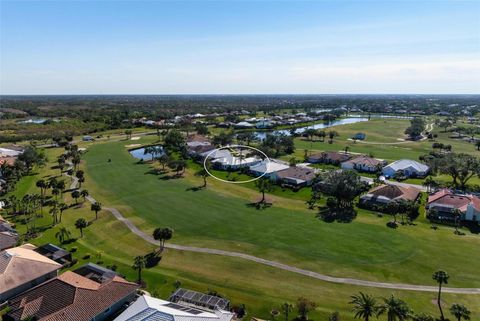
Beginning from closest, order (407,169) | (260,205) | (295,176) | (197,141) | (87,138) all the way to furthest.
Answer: (260,205)
(295,176)
(407,169)
(197,141)
(87,138)

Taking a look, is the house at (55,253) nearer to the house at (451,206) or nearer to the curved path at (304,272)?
the curved path at (304,272)

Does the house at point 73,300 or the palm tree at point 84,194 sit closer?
the house at point 73,300

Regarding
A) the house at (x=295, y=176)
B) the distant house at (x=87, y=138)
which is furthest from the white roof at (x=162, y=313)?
the distant house at (x=87, y=138)

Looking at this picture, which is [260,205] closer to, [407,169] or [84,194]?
[84,194]

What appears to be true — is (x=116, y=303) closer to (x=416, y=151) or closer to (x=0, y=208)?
(x=0, y=208)

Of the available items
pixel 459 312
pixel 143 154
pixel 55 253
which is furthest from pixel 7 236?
pixel 143 154

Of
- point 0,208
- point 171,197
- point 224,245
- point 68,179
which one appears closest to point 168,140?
point 68,179
